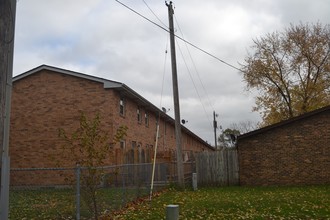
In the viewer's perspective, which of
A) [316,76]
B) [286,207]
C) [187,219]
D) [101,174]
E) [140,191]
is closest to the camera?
[101,174]

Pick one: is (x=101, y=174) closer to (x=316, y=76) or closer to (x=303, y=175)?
(x=303, y=175)

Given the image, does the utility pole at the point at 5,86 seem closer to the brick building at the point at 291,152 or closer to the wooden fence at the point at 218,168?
the brick building at the point at 291,152

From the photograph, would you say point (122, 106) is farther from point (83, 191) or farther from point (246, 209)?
point (83, 191)

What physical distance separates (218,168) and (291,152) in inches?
158

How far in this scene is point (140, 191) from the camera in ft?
51.9

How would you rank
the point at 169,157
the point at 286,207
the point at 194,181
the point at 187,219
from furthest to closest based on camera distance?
the point at 169,157
the point at 194,181
the point at 286,207
the point at 187,219

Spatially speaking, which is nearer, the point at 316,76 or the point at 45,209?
the point at 45,209

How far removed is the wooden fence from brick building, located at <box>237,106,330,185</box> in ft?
2.05

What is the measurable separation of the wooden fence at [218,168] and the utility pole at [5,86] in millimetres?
18365

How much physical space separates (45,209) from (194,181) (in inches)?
361

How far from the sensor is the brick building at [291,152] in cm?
1997

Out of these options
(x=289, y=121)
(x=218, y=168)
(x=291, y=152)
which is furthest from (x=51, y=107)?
(x=291, y=152)

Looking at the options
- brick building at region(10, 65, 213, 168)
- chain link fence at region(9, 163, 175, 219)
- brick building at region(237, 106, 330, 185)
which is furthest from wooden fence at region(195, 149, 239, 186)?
brick building at region(10, 65, 213, 168)

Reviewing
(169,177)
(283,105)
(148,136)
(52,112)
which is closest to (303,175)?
(169,177)
